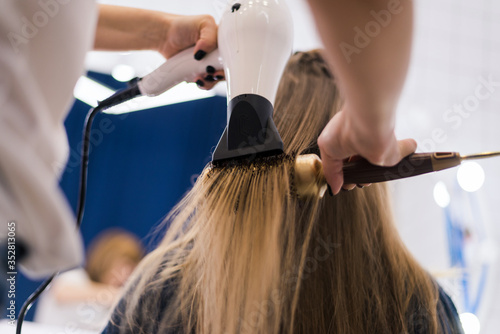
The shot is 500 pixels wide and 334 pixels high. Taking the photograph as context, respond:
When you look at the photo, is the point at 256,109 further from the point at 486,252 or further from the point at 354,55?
the point at 486,252

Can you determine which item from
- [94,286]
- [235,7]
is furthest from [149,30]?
[94,286]

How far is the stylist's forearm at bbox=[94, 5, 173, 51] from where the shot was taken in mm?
634

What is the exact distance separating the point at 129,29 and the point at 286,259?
1.35 ft

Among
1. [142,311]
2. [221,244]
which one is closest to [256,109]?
[221,244]

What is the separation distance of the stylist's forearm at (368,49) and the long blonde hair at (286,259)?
0.12 metres

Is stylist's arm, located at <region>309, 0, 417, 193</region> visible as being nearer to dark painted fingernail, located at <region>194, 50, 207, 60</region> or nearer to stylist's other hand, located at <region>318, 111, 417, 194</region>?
stylist's other hand, located at <region>318, 111, 417, 194</region>

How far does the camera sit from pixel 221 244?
1.44 feet

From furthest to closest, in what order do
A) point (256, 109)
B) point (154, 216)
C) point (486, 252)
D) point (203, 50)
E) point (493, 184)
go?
point (154, 216) → point (493, 184) → point (486, 252) → point (203, 50) → point (256, 109)

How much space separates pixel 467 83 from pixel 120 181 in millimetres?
2004

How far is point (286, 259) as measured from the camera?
0.50 metres

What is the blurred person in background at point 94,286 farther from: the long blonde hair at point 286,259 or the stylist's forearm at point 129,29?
the stylist's forearm at point 129,29

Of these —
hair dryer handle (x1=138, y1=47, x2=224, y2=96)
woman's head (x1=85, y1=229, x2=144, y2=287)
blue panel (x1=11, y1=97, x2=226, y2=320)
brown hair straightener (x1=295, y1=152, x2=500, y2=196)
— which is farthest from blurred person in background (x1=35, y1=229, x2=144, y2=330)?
brown hair straightener (x1=295, y1=152, x2=500, y2=196)

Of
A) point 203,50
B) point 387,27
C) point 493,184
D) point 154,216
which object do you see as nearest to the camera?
point 387,27

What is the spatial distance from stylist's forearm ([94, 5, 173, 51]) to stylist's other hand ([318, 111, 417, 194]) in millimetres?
406
